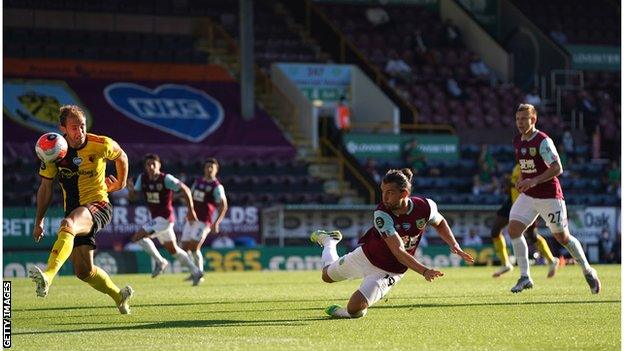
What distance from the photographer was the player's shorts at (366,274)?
11961mm

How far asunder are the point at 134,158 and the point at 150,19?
27.8 feet

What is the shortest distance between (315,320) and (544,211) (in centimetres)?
470

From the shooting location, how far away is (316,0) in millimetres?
45344

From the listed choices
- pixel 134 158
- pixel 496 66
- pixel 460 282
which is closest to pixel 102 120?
pixel 134 158

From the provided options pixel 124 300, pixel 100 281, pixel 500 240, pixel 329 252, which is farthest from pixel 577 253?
pixel 500 240

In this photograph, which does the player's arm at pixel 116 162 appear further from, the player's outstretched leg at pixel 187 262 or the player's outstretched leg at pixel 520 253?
the player's outstretched leg at pixel 187 262

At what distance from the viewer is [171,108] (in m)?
38.1

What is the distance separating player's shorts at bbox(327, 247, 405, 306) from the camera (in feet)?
39.2

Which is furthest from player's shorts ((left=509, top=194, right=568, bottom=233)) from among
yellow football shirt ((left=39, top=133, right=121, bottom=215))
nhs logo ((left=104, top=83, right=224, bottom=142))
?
nhs logo ((left=104, top=83, right=224, bottom=142))

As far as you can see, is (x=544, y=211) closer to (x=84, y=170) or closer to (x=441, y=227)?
(x=441, y=227)

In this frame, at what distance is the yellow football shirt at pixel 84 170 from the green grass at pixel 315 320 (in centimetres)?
116

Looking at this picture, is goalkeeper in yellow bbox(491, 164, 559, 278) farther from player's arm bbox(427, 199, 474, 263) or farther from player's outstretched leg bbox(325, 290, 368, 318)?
player's outstretched leg bbox(325, 290, 368, 318)

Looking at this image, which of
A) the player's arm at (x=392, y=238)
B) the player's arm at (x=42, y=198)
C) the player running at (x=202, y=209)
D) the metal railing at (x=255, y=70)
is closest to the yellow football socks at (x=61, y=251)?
the player's arm at (x=42, y=198)

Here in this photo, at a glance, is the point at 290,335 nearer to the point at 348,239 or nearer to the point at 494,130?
the point at 348,239
